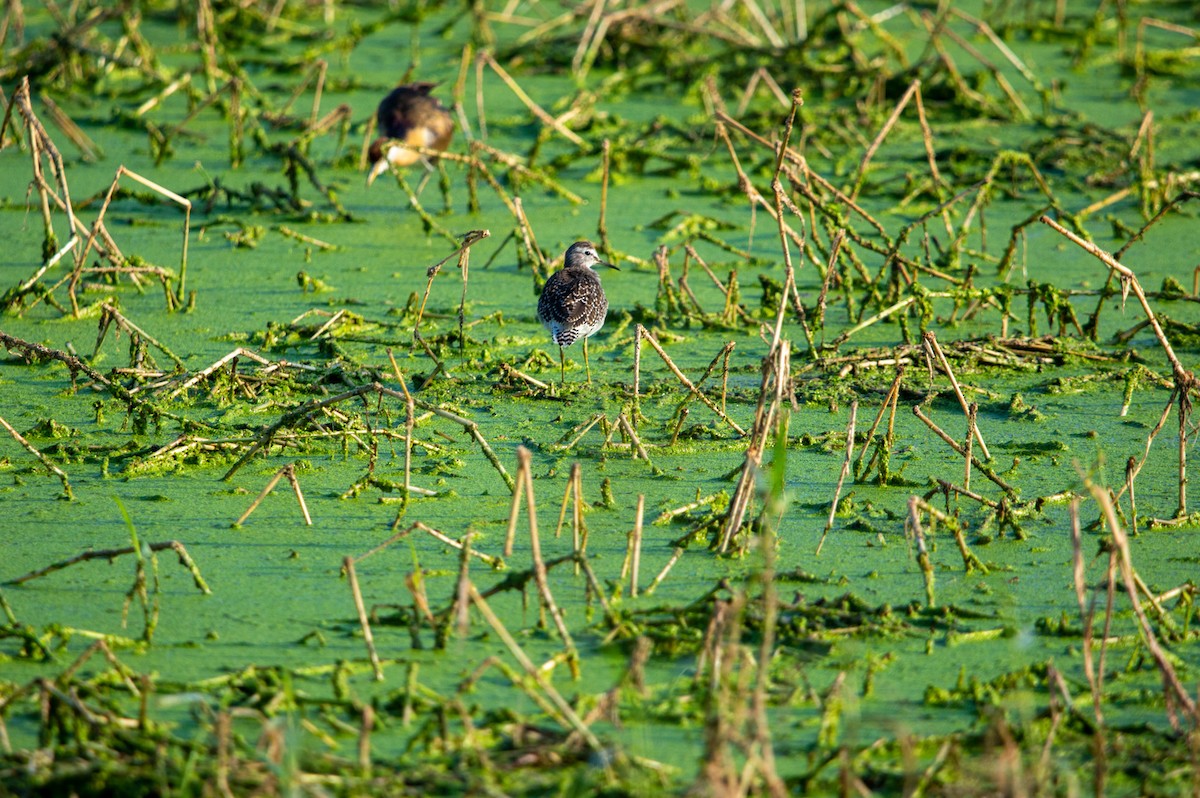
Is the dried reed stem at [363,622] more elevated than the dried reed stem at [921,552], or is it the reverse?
the dried reed stem at [921,552]

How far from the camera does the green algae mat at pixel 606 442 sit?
2666mm

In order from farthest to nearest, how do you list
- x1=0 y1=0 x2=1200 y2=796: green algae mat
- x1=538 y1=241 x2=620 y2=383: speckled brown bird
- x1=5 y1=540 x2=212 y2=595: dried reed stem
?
x1=538 y1=241 x2=620 y2=383: speckled brown bird → x1=5 y1=540 x2=212 y2=595: dried reed stem → x1=0 y1=0 x2=1200 y2=796: green algae mat

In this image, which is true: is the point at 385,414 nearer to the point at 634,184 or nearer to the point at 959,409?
the point at 959,409

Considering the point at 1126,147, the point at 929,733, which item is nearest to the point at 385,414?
the point at 929,733

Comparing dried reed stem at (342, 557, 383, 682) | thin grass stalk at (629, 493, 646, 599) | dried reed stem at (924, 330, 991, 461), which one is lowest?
dried reed stem at (342, 557, 383, 682)

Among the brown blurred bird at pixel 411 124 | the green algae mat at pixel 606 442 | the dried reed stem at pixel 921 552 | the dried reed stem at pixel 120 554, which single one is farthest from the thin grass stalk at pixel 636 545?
the brown blurred bird at pixel 411 124

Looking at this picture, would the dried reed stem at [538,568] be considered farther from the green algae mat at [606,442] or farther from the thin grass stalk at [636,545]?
the thin grass stalk at [636,545]

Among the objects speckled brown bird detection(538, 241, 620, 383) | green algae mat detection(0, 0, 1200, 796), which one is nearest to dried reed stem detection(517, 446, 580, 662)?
green algae mat detection(0, 0, 1200, 796)

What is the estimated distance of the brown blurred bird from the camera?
22.9ft

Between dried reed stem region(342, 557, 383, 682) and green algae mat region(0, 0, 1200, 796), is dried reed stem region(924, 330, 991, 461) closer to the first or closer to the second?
green algae mat region(0, 0, 1200, 796)

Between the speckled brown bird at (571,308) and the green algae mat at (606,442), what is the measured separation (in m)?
0.16

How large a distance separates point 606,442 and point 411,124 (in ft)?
11.3

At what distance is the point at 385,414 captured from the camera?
4.36 meters

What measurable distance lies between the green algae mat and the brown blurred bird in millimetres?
133
